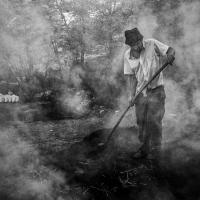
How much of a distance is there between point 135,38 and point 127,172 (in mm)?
2009

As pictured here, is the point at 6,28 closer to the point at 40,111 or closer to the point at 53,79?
the point at 53,79

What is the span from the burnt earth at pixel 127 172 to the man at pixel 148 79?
0.28 m

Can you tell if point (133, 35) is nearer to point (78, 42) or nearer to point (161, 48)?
point (161, 48)

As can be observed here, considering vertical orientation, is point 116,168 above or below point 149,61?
below

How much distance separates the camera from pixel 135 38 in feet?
9.01

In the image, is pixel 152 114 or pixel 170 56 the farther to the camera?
pixel 152 114

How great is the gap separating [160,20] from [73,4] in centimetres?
478

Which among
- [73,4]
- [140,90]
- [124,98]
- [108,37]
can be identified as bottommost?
[124,98]

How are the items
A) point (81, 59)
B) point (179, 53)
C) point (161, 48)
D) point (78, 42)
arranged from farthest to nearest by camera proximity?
1. point (81, 59)
2. point (78, 42)
3. point (179, 53)
4. point (161, 48)

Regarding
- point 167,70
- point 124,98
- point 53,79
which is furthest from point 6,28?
point 167,70

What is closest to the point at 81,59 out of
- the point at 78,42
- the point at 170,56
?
the point at 78,42

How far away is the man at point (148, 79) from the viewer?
2.78m

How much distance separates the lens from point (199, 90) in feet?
18.6

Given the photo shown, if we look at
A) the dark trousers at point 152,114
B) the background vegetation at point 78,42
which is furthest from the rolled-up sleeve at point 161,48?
the background vegetation at point 78,42
